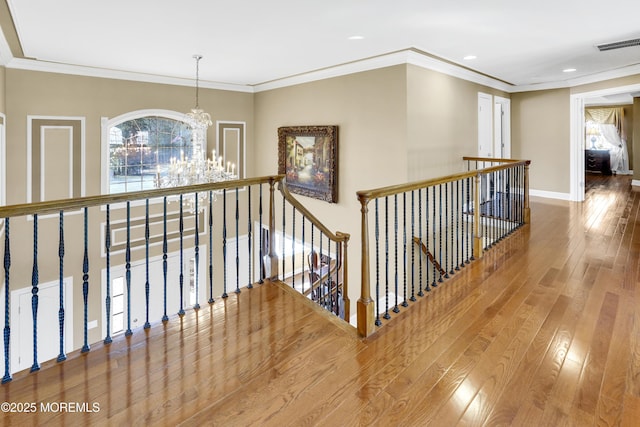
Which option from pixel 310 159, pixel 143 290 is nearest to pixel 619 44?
pixel 310 159

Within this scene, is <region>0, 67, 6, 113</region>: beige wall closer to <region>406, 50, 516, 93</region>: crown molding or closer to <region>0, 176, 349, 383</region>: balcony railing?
<region>0, 176, 349, 383</region>: balcony railing

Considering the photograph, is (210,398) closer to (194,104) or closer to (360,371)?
(360,371)

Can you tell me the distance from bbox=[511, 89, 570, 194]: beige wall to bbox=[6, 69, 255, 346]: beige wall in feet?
21.2

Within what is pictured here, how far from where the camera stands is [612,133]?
12.2 meters

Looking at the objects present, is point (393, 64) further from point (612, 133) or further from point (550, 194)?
point (612, 133)

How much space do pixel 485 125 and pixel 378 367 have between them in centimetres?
622

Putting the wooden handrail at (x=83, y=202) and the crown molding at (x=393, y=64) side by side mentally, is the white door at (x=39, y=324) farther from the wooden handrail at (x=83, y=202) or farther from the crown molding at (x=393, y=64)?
the crown molding at (x=393, y=64)

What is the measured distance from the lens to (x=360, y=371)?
2115 millimetres

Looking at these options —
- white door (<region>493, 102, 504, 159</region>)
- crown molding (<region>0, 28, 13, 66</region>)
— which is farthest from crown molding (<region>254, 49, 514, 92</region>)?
crown molding (<region>0, 28, 13, 66</region>)

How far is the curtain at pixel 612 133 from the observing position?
12039mm

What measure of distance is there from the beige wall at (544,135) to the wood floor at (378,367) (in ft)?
16.5

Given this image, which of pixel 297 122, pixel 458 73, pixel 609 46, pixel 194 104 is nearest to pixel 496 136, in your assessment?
pixel 458 73

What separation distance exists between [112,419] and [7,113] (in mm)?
5360

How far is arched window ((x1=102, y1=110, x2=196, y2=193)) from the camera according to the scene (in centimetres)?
638
